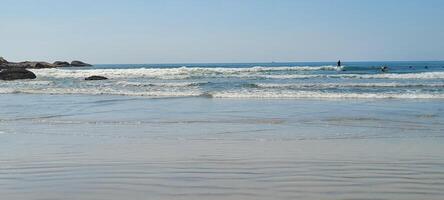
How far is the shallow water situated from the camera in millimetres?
5047

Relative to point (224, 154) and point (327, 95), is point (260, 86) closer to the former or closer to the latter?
point (327, 95)

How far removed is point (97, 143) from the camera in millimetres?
8539

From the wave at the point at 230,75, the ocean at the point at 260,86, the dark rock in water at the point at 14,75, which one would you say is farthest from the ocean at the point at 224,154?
the dark rock in water at the point at 14,75

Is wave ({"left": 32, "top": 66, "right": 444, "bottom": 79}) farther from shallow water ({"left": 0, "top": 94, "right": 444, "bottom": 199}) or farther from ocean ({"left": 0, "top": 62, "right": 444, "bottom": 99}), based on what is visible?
shallow water ({"left": 0, "top": 94, "right": 444, "bottom": 199})

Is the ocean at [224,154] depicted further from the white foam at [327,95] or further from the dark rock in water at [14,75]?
the dark rock in water at [14,75]

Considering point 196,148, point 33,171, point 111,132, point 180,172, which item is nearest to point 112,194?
point 180,172

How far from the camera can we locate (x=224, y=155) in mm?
7117

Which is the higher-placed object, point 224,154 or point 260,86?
point 224,154

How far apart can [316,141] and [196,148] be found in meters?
2.10

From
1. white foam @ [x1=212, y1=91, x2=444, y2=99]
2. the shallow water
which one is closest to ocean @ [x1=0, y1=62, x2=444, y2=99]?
white foam @ [x1=212, y1=91, x2=444, y2=99]

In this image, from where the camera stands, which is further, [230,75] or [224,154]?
[230,75]

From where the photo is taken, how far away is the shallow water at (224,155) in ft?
16.6

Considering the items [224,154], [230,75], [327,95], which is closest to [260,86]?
[327,95]

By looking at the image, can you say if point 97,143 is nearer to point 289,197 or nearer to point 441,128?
point 289,197
